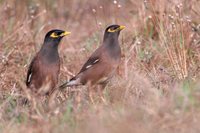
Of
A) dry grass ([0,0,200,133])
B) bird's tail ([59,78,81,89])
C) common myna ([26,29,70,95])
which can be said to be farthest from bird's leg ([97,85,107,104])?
common myna ([26,29,70,95])

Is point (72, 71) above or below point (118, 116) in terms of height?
below

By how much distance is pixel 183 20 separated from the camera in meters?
8.35

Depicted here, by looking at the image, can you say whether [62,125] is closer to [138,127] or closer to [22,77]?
[138,127]

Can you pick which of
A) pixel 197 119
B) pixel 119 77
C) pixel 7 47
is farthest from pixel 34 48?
pixel 197 119

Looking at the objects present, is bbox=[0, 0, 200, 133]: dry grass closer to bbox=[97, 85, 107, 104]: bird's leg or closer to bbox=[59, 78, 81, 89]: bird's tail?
bbox=[97, 85, 107, 104]: bird's leg

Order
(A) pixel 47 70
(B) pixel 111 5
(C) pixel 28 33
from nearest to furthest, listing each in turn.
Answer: (A) pixel 47 70, (C) pixel 28 33, (B) pixel 111 5

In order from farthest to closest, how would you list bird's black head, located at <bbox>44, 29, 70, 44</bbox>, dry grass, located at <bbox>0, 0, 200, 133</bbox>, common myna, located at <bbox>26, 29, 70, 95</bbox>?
bird's black head, located at <bbox>44, 29, 70, 44</bbox>, common myna, located at <bbox>26, 29, 70, 95</bbox>, dry grass, located at <bbox>0, 0, 200, 133</bbox>

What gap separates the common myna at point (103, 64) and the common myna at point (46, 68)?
10.3 inches

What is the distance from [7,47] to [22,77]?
94 cm

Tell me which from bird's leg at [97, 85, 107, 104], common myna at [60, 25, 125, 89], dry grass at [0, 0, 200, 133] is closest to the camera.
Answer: dry grass at [0, 0, 200, 133]

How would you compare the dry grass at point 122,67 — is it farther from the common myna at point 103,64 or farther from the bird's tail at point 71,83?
the bird's tail at point 71,83

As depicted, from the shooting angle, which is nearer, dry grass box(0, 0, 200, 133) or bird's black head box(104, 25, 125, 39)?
dry grass box(0, 0, 200, 133)

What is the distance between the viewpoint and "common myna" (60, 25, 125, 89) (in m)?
7.76

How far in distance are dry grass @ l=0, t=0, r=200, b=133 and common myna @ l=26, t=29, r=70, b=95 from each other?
0.22m
